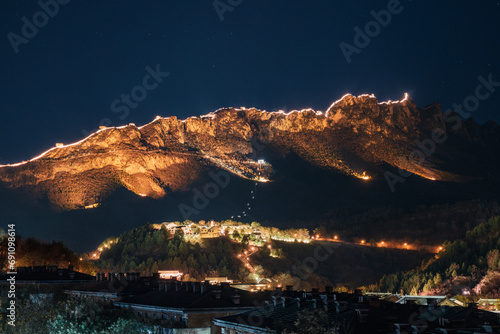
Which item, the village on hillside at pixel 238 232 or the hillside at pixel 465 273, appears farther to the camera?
the village on hillside at pixel 238 232

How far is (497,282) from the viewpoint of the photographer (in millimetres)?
98312

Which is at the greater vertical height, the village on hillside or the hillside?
the village on hillside

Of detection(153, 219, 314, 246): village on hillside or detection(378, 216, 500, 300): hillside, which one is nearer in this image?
detection(378, 216, 500, 300): hillside

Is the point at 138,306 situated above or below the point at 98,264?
below

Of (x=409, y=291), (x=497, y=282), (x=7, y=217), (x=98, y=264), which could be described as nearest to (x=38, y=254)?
(x=98, y=264)

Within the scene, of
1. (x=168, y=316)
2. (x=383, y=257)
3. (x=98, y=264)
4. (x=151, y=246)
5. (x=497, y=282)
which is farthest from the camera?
(x=383, y=257)

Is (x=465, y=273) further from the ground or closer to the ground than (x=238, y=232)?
closer to the ground

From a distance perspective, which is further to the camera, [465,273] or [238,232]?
[238,232]

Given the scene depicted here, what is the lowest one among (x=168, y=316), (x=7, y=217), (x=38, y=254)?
(x=168, y=316)

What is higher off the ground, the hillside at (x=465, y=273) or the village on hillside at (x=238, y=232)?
the village on hillside at (x=238, y=232)

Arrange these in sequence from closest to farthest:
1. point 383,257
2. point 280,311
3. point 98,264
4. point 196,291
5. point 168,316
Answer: point 280,311 < point 168,316 < point 196,291 < point 98,264 < point 383,257

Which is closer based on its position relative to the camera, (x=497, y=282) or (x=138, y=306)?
(x=138, y=306)

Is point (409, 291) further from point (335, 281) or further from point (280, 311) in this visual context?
point (280, 311)

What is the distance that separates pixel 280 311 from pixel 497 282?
248 feet
